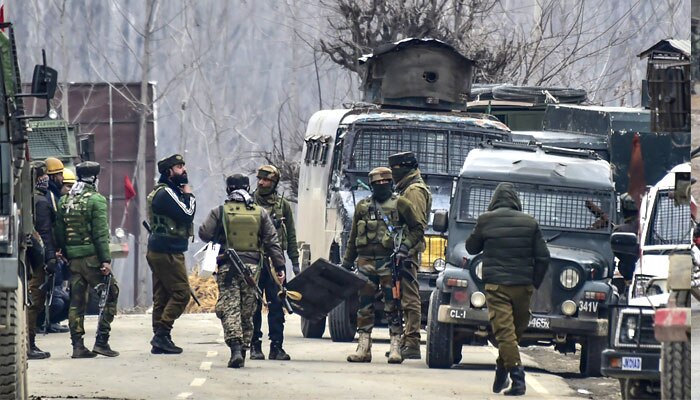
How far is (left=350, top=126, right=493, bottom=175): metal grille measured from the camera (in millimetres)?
21641

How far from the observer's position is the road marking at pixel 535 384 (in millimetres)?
15414

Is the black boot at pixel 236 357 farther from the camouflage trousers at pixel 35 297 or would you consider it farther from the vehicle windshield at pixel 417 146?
the vehicle windshield at pixel 417 146

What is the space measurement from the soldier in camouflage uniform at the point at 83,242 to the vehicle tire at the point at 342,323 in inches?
115

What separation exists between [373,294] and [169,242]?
2.03 meters

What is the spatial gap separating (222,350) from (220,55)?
69169 mm

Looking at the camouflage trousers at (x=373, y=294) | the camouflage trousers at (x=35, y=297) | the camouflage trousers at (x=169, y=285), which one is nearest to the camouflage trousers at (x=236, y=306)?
the camouflage trousers at (x=373, y=294)

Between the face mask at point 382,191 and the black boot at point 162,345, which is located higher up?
the face mask at point 382,191

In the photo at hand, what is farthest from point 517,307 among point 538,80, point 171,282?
point 538,80

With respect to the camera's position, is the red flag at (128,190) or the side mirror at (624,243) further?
the red flag at (128,190)

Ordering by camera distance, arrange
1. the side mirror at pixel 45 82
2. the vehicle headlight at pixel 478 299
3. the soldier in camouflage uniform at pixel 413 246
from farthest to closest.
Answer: the soldier in camouflage uniform at pixel 413 246, the vehicle headlight at pixel 478 299, the side mirror at pixel 45 82

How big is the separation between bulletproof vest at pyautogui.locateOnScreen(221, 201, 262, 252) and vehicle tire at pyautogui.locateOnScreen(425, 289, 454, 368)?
173 centimetres

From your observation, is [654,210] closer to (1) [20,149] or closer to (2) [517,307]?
(2) [517,307]

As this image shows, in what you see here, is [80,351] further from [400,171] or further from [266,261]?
[400,171]

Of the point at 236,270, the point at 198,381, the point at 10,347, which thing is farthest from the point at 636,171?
the point at 10,347
